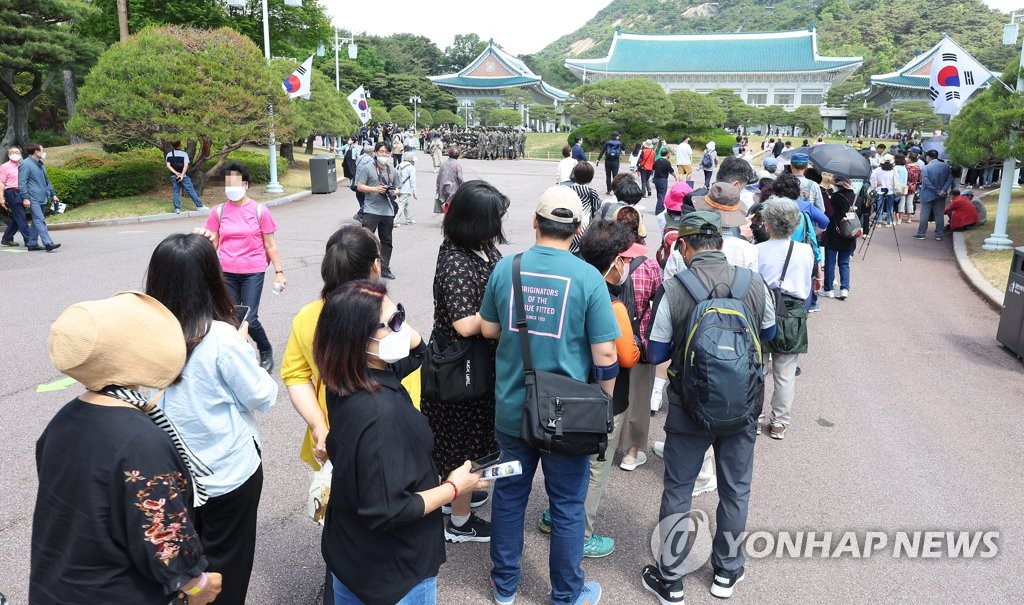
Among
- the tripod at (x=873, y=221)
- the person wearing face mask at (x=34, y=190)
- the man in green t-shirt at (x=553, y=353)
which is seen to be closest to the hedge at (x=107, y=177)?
the person wearing face mask at (x=34, y=190)

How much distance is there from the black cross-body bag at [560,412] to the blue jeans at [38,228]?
426 inches

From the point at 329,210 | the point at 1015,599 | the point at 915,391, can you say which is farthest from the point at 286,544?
the point at 329,210

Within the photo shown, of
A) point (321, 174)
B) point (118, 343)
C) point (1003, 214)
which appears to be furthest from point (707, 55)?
point (118, 343)

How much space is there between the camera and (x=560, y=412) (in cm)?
258

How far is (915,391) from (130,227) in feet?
45.4

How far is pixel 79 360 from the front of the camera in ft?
5.38

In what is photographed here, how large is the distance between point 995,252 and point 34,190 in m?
15.1

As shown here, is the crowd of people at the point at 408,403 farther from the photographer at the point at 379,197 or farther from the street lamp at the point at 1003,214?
the street lamp at the point at 1003,214

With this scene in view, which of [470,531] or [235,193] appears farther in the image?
[235,193]

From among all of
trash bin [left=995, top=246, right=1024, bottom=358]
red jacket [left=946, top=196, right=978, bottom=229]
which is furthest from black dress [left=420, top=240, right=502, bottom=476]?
red jacket [left=946, top=196, right=978, bottom=229]

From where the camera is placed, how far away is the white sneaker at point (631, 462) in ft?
14.2

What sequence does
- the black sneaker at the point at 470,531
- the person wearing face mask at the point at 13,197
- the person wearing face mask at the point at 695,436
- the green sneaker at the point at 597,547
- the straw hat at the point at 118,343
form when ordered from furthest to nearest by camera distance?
1. the person wearing face mask at the point at 13,197
2. the black sneaker at the point at 470,531
3. the green sneaker at the point at 597,547
4. the person wearing face mask at the point at 695,436
5. the straw hat at the point at 118,343

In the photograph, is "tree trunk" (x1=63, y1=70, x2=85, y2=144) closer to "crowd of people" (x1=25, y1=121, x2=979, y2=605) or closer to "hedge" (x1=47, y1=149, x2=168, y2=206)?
"hedge" (x1=47, y1=149, x2=168, y2=206)

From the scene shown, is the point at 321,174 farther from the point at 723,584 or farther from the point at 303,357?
the point at 723,584
